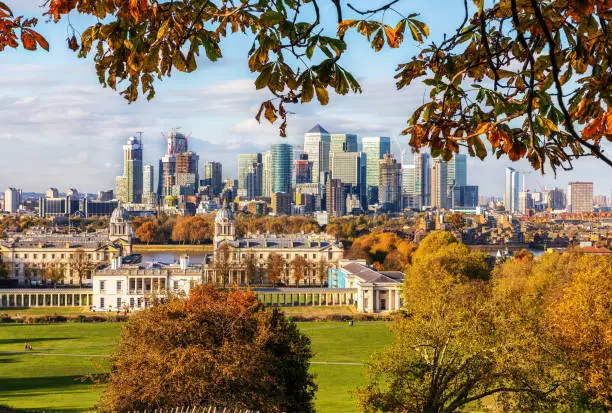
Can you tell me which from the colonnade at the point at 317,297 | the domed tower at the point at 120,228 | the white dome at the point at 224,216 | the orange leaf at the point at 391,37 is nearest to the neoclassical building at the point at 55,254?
the domed tower at the point at 120,228

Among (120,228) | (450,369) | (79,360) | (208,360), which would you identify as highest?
(120,228)

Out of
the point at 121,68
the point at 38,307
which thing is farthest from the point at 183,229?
the point at 121,68

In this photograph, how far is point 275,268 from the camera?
7469 cm

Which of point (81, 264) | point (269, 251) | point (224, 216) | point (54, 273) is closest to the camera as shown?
point (54, 273)

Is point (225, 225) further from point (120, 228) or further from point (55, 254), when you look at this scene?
point (55, 254)

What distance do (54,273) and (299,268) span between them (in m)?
22.7

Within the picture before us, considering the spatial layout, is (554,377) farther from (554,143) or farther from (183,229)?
(183,229)

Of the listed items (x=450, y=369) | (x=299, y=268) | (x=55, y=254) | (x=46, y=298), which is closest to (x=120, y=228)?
(x=55, y=254)

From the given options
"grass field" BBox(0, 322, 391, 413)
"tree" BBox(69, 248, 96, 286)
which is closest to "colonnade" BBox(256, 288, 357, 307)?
"grass field" BBox(0, 322, 391, 413)

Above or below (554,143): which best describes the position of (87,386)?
below

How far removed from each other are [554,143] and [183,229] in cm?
11803

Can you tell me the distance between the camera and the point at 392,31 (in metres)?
4.33

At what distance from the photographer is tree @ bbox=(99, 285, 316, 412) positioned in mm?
18672

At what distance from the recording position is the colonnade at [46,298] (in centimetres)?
6253
